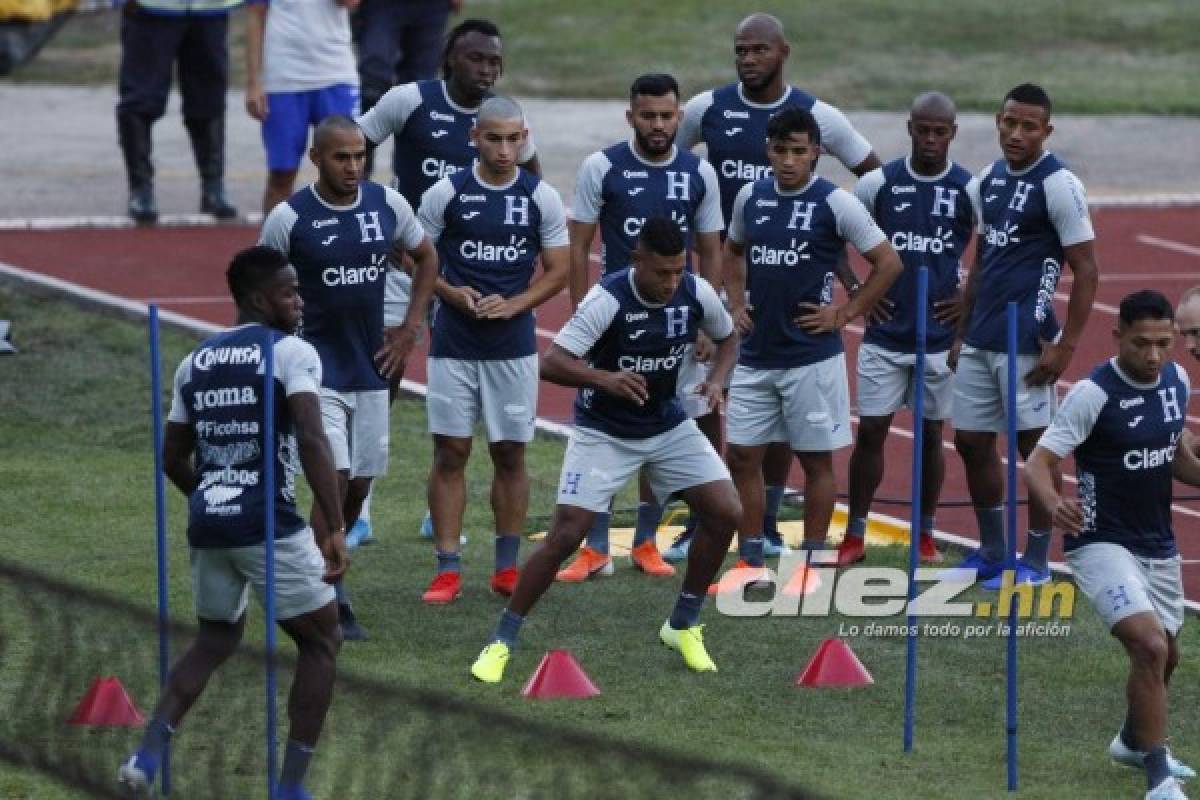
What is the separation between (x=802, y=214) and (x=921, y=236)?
2.52 ft

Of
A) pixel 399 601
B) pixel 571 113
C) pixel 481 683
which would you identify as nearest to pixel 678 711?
pixel 481 683

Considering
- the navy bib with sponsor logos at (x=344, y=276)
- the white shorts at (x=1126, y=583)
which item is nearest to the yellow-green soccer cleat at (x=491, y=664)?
the navy bib with sponsor logos at (x=344, y=276)

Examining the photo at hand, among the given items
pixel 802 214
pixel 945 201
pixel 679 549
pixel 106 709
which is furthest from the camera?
pixel 679 549

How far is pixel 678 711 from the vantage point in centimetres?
1084

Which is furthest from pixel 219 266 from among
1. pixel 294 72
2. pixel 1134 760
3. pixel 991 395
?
pixel 1134 760

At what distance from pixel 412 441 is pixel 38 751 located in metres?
6.51

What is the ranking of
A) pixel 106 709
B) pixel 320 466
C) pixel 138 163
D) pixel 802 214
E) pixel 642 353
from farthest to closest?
pixel 138 163, pixel 802 214, pixel 642 353, pixel 106 709, pixel 320 466

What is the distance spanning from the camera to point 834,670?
1121 cm

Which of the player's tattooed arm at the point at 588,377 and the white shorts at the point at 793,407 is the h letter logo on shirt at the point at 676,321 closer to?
the player's tattooed arm at the point at 588,377

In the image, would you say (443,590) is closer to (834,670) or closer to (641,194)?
(641,194)

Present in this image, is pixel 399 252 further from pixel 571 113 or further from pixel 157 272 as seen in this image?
pixel 571 113

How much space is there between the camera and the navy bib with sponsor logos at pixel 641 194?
12.8 m

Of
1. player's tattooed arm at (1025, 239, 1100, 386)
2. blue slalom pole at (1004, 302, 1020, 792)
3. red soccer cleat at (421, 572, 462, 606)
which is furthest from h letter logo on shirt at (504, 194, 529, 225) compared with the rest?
blue slalom pole at (1004, 302, 1020, 792)

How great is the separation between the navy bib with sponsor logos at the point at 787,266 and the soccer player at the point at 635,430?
1.12 m
